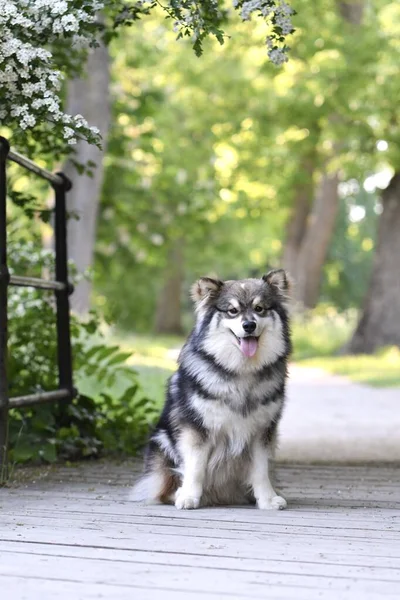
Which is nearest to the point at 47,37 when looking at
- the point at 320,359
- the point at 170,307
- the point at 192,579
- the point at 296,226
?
the point at 192,579

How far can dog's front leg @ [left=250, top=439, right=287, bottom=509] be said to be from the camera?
219 inches

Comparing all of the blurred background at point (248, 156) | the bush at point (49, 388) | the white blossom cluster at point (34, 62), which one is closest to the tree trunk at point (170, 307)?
the blurred background at point (248, 156)

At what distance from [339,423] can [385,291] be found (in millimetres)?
12051

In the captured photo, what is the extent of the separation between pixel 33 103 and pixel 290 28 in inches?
61.2

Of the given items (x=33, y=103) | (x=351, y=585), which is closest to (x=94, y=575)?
(x=351, y=585)

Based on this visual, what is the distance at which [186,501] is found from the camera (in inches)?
Answer: 217

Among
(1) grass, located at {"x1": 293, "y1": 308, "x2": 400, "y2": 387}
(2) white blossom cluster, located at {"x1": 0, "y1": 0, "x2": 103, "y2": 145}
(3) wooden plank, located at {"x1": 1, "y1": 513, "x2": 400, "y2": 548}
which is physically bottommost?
(1) grass, located at {"x1": 293, "y1": 308, "x2": 400, "y2": 387}

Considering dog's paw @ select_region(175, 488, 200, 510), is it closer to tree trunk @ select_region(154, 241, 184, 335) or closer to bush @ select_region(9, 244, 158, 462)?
bush @ select_region(9, 244, 158, 462)

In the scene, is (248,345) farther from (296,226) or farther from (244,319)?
(296,226)

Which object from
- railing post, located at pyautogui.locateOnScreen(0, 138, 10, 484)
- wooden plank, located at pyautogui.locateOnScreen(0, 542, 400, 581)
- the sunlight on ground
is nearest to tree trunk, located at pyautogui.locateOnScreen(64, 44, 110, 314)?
the sunlight on ground

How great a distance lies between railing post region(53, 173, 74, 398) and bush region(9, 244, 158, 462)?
25cm

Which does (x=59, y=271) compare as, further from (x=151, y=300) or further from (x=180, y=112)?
(x=151, y=300)

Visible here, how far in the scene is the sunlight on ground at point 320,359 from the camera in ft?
56.9

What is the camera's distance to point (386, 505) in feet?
18.5
